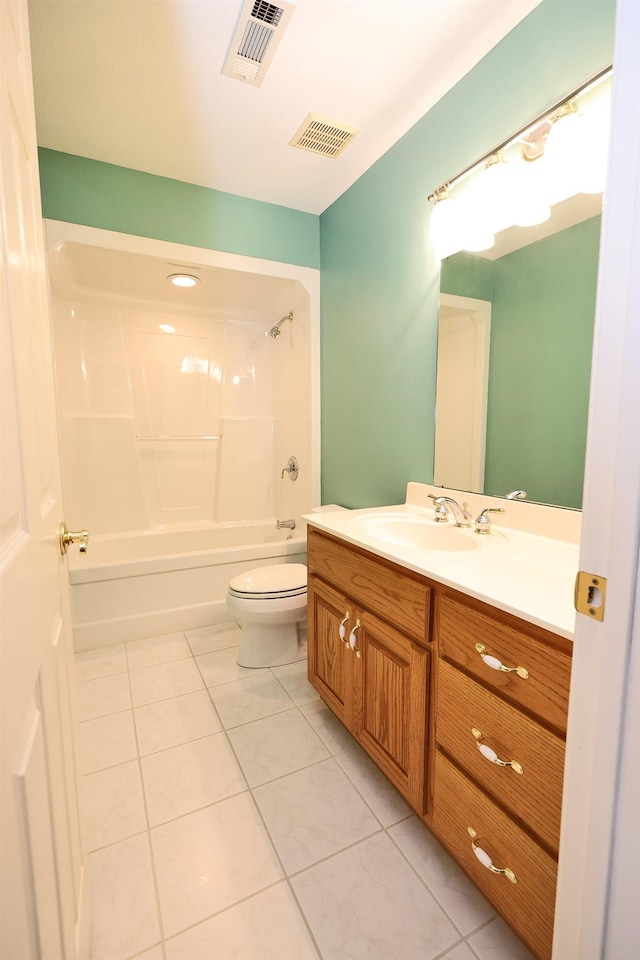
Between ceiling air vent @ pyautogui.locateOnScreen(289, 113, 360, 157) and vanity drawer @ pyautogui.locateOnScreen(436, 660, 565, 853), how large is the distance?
84.1 inches

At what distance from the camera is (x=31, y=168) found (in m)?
0.79

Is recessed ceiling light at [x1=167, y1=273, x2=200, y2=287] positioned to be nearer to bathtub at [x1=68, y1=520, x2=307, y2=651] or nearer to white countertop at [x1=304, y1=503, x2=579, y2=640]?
bathtub at [x1=68, y1=520, x2=307, y2=651]

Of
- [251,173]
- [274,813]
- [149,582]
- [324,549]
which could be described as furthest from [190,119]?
[274,813]

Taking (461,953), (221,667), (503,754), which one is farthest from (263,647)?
(503,754)

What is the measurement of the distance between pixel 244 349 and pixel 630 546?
333 centimetres

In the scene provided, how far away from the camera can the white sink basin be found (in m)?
1.43

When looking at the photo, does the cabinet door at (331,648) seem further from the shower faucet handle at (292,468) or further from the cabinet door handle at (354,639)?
the shower faucet handle at (292,468)

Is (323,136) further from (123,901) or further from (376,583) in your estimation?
(123,901)

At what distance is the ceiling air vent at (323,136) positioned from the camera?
1.77 meters

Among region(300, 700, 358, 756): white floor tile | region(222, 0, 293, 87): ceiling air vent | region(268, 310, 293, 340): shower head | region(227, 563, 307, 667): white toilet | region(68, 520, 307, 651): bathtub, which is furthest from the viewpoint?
region(268, 310, 293, 340): shower head

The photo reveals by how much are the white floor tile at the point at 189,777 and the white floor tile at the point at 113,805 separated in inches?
1.3

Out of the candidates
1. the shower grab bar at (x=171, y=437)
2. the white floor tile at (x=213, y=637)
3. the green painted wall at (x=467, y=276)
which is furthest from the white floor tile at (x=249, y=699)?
the shower grab bar at (x=171, y=437)

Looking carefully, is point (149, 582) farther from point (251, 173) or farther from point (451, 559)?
point (251, 173)

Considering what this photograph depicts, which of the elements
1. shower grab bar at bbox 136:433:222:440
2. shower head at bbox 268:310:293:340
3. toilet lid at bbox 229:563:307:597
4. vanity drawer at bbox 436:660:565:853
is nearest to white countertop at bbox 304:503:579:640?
vanity drawer at bbox 436:660:565:853
